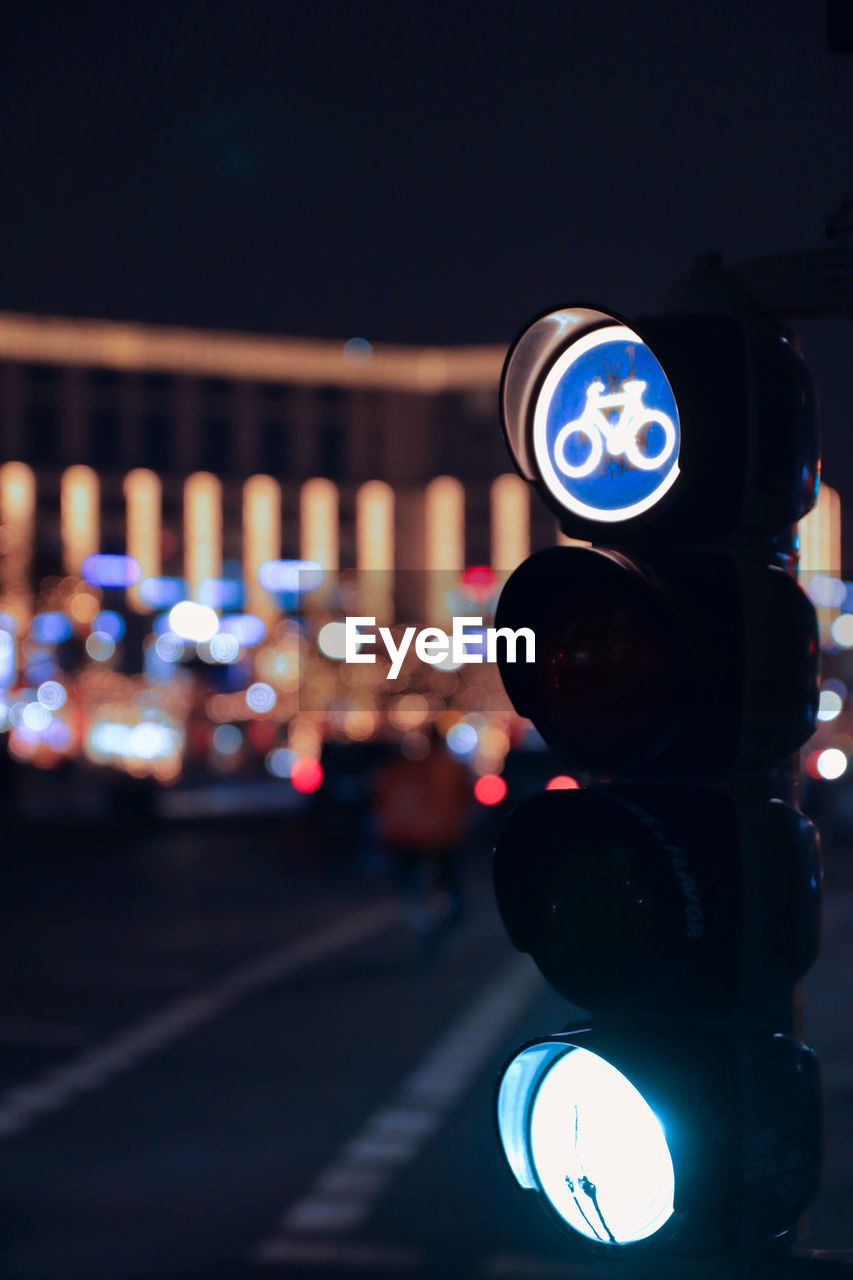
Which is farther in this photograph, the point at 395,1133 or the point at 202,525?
the point at 202,525

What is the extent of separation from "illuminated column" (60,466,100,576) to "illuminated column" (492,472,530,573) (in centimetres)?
2361

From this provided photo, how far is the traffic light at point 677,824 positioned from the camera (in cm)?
185

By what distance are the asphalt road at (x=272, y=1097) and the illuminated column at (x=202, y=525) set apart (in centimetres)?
8953

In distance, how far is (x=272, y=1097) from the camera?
29.1 feet

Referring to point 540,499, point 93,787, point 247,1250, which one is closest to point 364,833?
point 247,1250

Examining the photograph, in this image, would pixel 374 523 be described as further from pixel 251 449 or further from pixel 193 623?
pixel 193 623

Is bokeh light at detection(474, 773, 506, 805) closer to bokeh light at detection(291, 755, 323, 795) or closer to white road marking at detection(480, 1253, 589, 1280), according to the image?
bokeh light at detection(291, 755, 323, 795)

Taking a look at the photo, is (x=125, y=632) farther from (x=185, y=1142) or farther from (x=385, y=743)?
(x=185, y=1142)

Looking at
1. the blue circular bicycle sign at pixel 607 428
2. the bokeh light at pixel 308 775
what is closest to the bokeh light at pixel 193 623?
the bokeh light at pixel 308 775

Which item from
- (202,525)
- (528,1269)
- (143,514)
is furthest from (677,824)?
(202,525)

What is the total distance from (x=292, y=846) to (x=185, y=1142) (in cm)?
2234

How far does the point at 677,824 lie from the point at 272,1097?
7.32m

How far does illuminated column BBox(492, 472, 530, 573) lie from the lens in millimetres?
111625

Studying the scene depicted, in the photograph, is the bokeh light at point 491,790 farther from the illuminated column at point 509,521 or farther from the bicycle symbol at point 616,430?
the illuminated column at point 509,521
